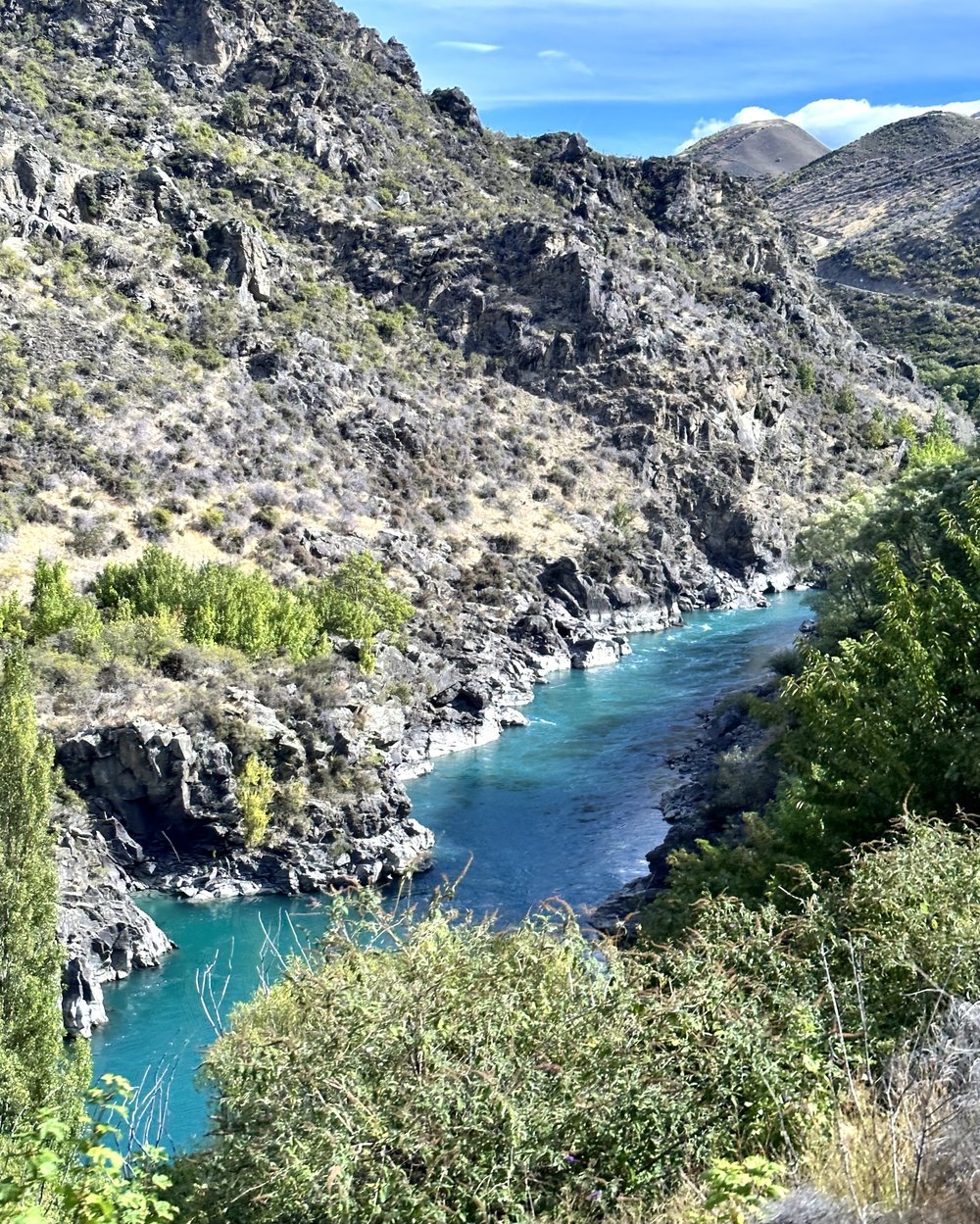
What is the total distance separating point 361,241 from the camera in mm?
72000

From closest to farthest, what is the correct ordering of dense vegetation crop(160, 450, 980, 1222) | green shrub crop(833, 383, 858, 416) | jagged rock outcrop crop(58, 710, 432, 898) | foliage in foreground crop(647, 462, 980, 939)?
dense vegetation crop(160, 450, 980, 1222) → foliage in foreground crop(647, 462, 980, 939) → jagged rock outcrop crop(58, 710, 432, 898) → green shrub crop(833, 383, 858, 416)

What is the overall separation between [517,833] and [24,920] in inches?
673

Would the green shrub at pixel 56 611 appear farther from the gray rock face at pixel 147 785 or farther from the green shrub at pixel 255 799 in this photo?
the green shrub at pixel 255 799

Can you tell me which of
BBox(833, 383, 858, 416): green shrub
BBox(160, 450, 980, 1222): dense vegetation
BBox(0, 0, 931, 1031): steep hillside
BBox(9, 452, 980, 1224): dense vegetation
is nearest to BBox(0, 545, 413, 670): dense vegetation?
BBox(0, 0, 931, 1031): steep hillside

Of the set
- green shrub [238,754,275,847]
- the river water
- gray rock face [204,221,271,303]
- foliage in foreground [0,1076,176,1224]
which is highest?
gray rock face [204,221,271,303]

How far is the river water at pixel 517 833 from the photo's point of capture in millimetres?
20984

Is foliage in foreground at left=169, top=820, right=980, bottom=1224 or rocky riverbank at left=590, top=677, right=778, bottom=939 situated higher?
foliage in foreground at left=169, top=820, right=980, bottom=1224

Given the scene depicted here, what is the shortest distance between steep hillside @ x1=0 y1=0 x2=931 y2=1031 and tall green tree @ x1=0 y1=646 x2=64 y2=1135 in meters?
5.77

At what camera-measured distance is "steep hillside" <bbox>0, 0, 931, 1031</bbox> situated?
99.9ft

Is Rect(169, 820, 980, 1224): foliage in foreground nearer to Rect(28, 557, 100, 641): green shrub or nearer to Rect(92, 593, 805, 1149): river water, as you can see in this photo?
Rect(92, 593, 805, 1149): river water

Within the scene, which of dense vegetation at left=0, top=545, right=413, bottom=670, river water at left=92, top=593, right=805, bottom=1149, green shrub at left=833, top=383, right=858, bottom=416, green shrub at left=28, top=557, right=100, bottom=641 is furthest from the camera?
green shrub at left=833, top=383, right=858, bottom=416

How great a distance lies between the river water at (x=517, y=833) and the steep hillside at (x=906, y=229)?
65.0 metres

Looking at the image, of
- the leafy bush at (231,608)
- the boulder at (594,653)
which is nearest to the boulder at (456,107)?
the boulder at (594,653)

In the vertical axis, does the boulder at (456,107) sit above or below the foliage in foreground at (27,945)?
above
